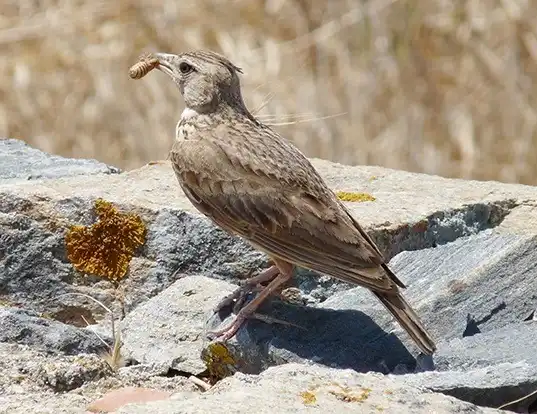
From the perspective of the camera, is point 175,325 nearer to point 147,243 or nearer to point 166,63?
point 147,243

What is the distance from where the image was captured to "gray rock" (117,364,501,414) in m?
3.31

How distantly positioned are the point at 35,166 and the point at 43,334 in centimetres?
158

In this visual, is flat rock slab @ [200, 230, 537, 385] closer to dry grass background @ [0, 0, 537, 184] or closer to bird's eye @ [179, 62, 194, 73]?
bird's eye @ [179, 62, 194, 73]

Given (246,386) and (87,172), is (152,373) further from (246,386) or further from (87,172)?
(87,172)

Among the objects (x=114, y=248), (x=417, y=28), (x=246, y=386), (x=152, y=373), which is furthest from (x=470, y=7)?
(x=246, y=386)

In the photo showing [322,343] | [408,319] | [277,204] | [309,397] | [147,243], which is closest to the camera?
[309,397]

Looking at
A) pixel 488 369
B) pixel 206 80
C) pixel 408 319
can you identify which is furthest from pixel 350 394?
pixel 206 80

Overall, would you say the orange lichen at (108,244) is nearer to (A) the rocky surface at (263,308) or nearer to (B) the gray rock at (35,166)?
(A) the rocky surface at (263,308)

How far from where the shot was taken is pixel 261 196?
477cm

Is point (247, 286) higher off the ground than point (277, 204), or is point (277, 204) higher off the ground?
point (277, 204)

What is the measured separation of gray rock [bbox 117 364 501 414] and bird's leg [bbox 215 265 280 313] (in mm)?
1040

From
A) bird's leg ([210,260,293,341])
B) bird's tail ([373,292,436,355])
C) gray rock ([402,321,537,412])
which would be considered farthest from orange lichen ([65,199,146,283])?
gray rock ([402,321,537,412])

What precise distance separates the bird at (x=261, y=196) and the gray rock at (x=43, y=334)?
1.32ft

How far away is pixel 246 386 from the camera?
3.44 meters
